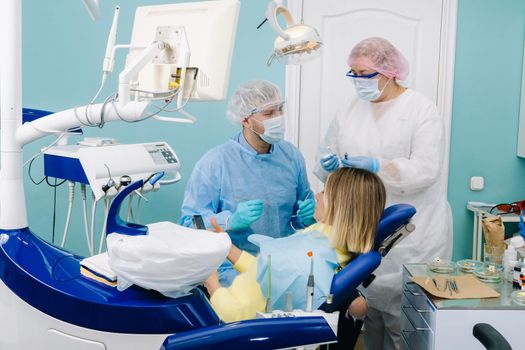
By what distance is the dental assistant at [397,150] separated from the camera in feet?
7.77

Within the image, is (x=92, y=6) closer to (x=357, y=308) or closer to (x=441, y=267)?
(x=357, y=308)

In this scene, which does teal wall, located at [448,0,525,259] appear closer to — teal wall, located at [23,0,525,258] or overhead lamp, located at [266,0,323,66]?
teal wall, located at [23,0,525,258]

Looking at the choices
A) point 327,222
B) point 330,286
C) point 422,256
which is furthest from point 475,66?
point 330,286

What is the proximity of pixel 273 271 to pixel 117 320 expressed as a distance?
426 millimetres

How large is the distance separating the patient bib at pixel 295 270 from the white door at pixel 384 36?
165 cm

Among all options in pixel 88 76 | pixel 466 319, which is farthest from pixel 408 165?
pixel 88 76

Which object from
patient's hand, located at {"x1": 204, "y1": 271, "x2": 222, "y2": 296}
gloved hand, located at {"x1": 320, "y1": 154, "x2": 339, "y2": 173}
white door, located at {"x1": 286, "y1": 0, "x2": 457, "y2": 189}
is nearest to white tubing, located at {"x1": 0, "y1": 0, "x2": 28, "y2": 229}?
patient's hand, located at {"x1": 204, "y1": 271, "x2": 222, "y2": 296}

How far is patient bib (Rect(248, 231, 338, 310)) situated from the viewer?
155 centimetres

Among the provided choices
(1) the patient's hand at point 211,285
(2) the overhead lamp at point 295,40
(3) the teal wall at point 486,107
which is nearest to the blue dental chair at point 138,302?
(1) the patient's hand at point 211,285

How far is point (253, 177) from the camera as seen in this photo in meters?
2.18

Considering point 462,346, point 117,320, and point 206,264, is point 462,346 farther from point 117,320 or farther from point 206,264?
point 117,320

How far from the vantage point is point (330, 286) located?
156 centimetres

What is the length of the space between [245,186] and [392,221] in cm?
64

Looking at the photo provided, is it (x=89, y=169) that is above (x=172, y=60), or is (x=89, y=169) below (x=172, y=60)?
below
